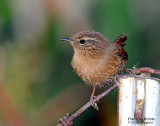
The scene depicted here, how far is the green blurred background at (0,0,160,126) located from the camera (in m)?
3.84

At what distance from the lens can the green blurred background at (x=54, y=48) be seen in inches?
151

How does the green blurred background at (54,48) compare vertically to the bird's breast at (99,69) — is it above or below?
above

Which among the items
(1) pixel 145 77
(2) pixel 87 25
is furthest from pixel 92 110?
(1) pixel 145 77

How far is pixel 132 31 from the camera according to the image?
3.90 meters

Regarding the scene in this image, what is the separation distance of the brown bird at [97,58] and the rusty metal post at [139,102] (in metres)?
1.58

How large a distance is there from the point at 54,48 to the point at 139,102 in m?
2.61

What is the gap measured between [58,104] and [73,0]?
45.0 inches

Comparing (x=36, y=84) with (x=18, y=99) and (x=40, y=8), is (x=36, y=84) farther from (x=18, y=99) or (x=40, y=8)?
(x=40, y=8)

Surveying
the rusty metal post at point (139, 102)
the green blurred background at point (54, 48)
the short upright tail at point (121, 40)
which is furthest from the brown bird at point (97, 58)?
the rusty metal post at point (139, 102)

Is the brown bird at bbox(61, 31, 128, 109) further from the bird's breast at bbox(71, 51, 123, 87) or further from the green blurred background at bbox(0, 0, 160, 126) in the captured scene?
the green blurred background at bbox(0, 0, 160, 126)

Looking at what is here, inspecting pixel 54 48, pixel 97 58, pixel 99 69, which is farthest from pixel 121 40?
pixel 54 48

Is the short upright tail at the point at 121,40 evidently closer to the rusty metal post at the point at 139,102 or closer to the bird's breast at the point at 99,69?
the bird's breast at the point at 99,69

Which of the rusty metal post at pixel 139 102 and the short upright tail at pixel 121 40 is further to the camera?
the short upright tail at pixel 121 40

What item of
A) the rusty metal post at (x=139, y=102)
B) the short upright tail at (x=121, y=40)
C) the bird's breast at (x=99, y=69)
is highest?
the short upright tail at (x=121, y=40)
